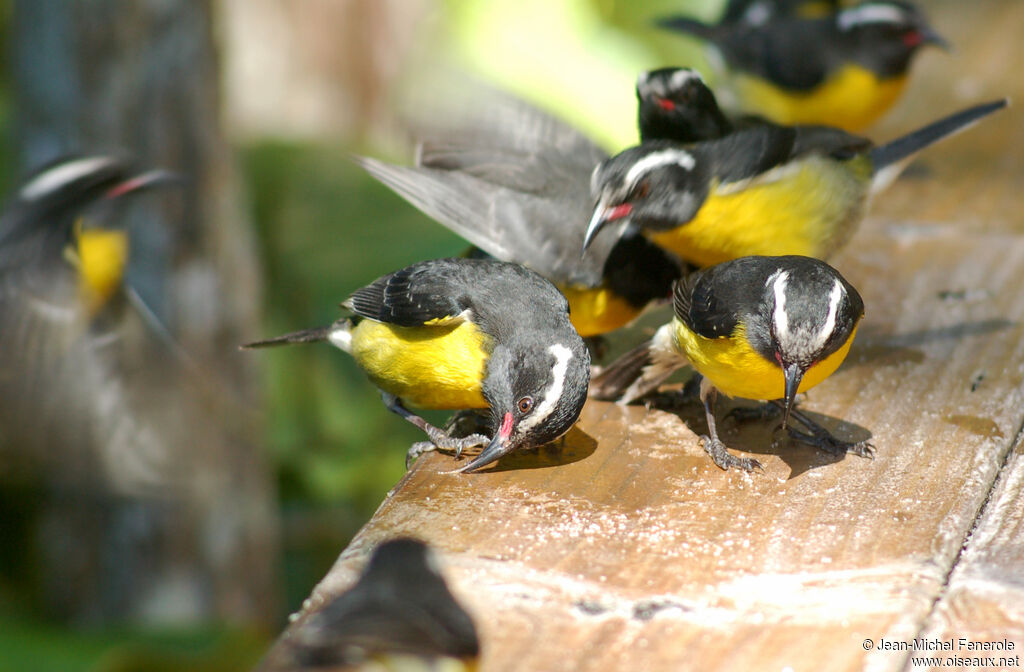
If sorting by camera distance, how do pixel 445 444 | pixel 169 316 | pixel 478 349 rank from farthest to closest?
pixel 169 316, pixel 478 349, pixel 445 444

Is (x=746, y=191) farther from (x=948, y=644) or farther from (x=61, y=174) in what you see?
(x=61, y=174)

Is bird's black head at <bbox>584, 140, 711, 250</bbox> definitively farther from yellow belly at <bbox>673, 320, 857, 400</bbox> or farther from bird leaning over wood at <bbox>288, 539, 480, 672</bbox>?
bird leaning over wood at <bbox>288, 539, 480, 672</bbox>

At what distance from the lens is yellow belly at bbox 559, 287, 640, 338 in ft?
12.0

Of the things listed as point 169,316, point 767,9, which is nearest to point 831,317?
point 169,316

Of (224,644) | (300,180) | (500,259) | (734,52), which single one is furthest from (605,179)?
(300,180)

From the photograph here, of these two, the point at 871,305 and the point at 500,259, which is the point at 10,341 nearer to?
the point at 500,259

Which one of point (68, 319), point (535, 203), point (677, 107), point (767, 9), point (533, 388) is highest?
point (767, 9)

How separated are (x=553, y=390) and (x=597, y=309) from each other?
0.82 meters

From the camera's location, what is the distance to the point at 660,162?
138 inches

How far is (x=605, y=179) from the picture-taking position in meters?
3.43

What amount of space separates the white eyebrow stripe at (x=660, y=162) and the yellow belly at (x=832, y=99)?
241 cm

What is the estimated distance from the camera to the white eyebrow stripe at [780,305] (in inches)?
110

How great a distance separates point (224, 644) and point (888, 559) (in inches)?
125

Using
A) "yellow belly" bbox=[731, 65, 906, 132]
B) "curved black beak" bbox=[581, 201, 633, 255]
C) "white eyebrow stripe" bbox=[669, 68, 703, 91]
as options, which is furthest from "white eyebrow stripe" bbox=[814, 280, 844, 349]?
"yellow belly" bbox=[731, 65, 906, 132]
